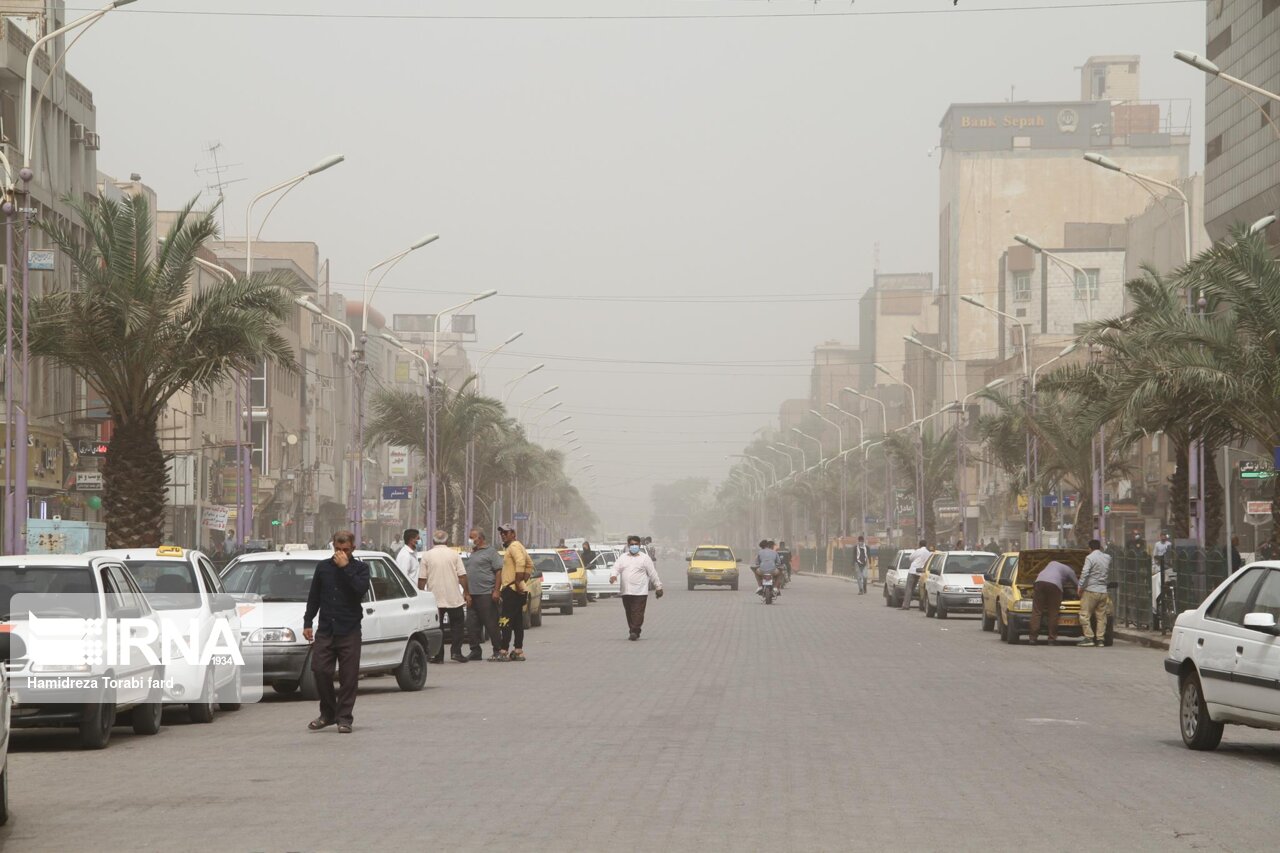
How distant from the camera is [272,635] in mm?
19875

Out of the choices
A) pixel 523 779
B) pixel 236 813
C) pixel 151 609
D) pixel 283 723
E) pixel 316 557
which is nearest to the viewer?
pixel 236 813

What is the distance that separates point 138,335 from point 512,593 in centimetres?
883

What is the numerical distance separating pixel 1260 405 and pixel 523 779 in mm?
22108

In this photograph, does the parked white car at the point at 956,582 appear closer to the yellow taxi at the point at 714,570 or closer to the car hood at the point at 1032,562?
the car hood at the point at 1032,562

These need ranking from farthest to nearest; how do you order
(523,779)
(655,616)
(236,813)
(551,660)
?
(655,616)
(551,660)
(523,779)
(236,813)

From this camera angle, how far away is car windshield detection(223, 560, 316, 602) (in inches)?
819

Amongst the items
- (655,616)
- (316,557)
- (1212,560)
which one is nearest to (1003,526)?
(655,616)

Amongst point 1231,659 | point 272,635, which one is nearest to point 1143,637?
point 272,635

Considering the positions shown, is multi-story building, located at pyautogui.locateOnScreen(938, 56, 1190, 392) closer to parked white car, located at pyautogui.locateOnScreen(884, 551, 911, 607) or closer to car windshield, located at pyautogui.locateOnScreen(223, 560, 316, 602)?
parked white car, located at pyautogui.locateOnScreen(884, 551, 911, 607)

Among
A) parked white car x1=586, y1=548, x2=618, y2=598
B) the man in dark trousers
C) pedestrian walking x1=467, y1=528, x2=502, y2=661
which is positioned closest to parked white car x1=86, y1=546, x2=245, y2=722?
the man in dark trousers

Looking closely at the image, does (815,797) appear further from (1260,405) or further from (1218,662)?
(1260,405)

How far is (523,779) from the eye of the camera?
1251cm

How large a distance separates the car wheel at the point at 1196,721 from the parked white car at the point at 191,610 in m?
8.29

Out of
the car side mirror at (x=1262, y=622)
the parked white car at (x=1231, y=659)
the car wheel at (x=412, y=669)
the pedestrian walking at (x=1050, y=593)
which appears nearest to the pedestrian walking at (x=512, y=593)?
the car wheel at (x=412, y=669)
